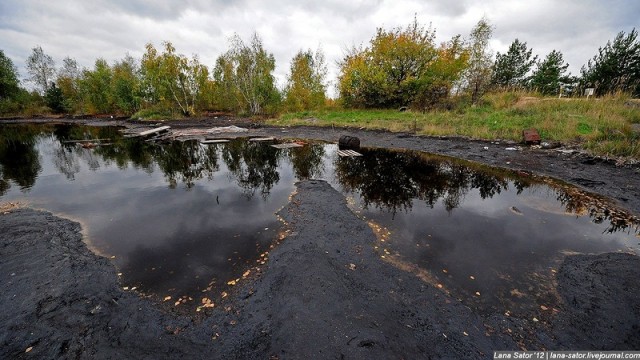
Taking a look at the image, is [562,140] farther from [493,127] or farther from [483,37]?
[483,37]

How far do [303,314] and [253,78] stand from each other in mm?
33075

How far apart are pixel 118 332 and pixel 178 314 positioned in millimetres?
629

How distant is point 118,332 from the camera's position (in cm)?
304

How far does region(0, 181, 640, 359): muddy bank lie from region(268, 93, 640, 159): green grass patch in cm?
944

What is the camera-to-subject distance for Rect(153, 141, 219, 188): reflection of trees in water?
9.89m

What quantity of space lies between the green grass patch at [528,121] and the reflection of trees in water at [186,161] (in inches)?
422

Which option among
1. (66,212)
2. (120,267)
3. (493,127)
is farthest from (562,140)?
(66,212)

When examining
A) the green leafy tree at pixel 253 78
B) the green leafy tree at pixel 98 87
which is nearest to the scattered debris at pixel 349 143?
the green leafy tree at pixel 253 78

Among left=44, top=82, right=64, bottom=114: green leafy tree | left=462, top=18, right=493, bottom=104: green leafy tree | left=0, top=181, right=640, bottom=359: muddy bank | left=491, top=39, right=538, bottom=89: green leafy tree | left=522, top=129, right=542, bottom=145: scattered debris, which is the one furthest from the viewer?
left=44, top=82, right=64, bottom=114: green leafy tree

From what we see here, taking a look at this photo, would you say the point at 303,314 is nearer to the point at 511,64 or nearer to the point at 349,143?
the point at 349,143

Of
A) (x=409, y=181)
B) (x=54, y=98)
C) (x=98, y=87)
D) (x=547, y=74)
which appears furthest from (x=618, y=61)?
(x=54, y=98)

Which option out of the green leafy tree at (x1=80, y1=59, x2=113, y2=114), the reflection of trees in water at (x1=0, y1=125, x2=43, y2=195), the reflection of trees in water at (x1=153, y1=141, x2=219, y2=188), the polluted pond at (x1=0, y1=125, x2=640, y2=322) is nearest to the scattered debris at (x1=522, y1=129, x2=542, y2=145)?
the polluted pond at (x1=0, y1=125, x2=640, y2=322)

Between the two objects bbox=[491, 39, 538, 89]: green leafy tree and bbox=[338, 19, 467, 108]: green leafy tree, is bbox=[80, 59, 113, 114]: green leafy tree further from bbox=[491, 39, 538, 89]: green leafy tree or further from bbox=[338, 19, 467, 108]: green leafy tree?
bbox=[491, 39, 538, 89]: green leafy tree

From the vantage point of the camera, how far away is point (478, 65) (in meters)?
22.3
